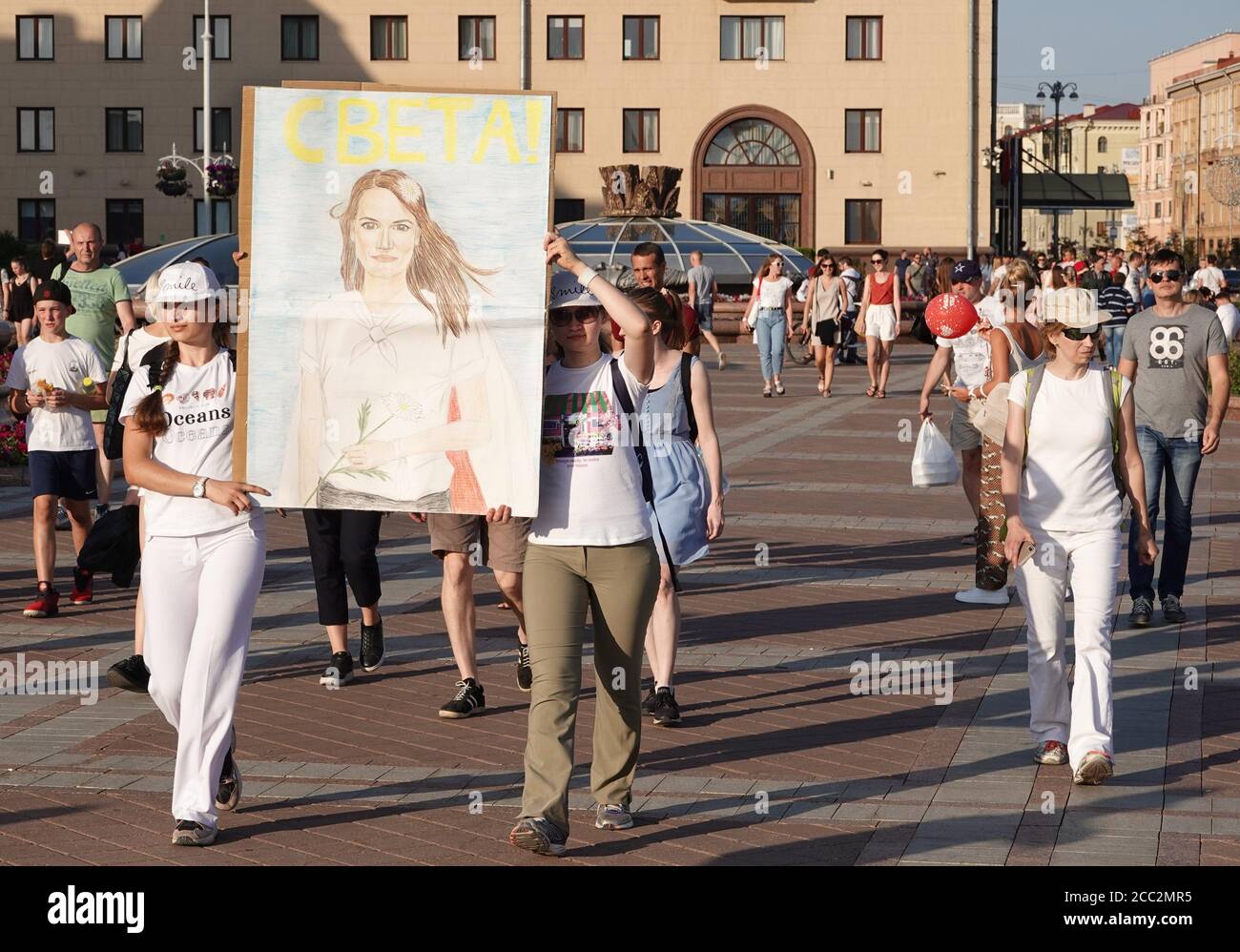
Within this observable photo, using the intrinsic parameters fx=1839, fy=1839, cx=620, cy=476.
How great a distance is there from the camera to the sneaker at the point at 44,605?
962 cm

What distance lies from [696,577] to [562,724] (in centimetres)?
538

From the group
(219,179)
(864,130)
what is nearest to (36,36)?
(864,130)

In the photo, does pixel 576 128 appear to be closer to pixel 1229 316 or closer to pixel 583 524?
pixel 1229 316

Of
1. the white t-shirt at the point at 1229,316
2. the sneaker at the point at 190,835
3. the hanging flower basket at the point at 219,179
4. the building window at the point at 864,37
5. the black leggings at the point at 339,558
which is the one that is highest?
the building window at the point at 864,37

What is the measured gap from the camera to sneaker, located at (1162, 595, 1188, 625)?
9.52 meters

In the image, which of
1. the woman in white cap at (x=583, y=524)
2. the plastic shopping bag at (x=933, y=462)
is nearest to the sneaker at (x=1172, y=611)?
the plastic shopping bag at (x=933, y=462)

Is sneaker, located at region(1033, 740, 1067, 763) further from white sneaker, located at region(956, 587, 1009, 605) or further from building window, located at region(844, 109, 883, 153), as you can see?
building window, located at region(844, 109, 883, 153)

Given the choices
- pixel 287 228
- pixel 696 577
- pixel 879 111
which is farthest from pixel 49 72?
pixel 287 228

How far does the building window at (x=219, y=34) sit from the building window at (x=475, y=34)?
7598 millimetres

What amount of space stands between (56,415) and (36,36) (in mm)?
54723

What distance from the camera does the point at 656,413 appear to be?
24.6ft

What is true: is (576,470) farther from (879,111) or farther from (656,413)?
(879,111)

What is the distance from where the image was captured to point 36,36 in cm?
6031

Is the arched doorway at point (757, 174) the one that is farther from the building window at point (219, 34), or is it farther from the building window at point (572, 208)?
the building window at point (219, 34)
